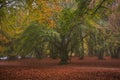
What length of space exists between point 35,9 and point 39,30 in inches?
404

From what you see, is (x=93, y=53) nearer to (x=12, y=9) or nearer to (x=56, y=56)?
(x=56, y=56)

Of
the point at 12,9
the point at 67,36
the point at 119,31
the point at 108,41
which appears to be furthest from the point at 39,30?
the point at 108,41

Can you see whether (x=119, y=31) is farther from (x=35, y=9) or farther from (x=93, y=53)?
(x=93, y=53)

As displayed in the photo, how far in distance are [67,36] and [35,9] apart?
1407 centimetres

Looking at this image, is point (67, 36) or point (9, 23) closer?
point (9, 23)

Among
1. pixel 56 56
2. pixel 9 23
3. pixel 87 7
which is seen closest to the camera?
pixel 87 7

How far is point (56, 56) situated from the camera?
5316 cm

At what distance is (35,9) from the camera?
67.6 ft

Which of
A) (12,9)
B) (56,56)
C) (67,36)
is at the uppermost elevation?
Answer: (12,9)

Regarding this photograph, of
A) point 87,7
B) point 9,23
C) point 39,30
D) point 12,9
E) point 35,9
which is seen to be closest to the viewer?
point 87,7

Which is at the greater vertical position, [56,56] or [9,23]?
[9,23]

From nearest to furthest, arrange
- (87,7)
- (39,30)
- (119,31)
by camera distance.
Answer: (87,7) < (39,30) < (119,31)

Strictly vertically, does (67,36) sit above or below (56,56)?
above

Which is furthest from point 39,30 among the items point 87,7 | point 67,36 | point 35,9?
point 87,7
